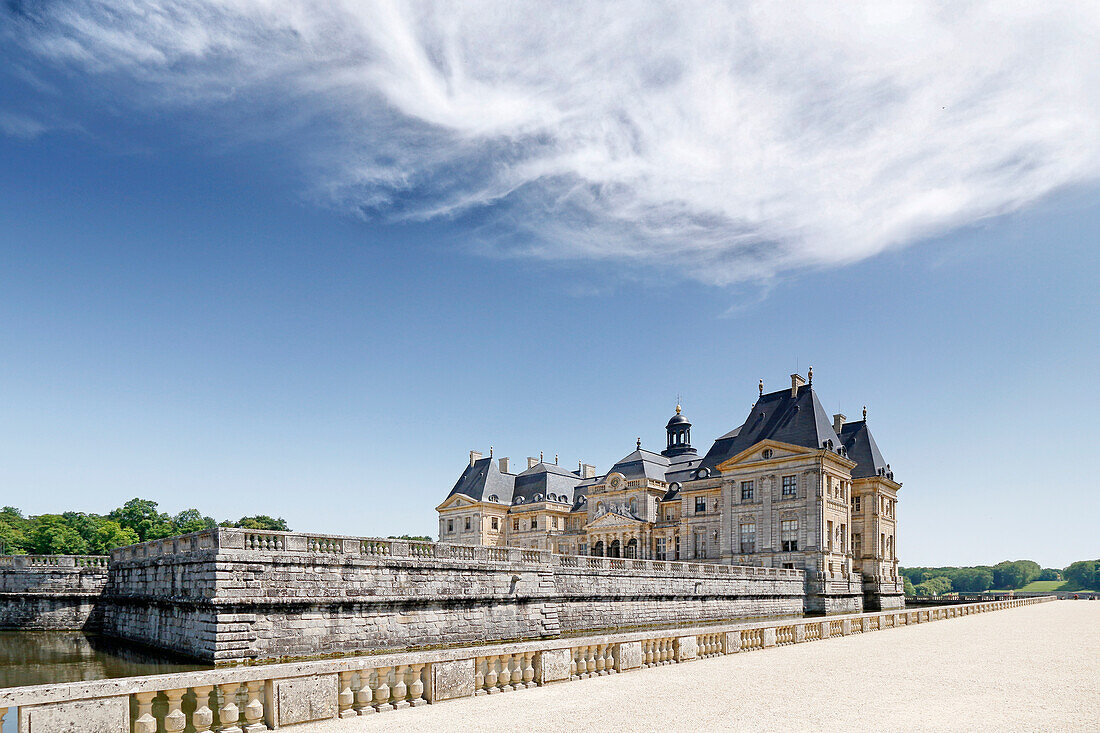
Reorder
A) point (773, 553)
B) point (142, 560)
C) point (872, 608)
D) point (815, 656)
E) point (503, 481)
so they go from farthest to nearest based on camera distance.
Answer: point (503, 481)
point (872, 608)
point (773, 553)
point (142, 560)
point (815, 656)

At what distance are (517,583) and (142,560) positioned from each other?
14192 mm

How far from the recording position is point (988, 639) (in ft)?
88.5

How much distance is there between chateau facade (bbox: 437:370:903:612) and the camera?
54000mm

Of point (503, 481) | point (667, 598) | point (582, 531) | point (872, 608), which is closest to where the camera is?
point (667, 598)

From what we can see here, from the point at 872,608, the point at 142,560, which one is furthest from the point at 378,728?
the point at 872,608

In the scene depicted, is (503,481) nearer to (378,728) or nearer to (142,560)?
(142,560)

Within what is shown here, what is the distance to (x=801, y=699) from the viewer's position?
41.8 feet

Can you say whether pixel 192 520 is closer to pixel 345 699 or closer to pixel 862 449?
pixel 862 449

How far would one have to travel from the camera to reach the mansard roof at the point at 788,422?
54906 mm

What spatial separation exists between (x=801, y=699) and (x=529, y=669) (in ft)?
14.8

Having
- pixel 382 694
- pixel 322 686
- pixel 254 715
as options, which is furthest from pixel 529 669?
pixel 254 715

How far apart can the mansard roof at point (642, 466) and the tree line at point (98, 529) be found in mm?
33890

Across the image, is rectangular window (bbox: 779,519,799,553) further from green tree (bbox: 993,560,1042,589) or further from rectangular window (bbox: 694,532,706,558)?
green tree (bbox: 993,560,1042,589)

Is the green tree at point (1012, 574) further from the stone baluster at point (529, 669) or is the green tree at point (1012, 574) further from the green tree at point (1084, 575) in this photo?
the stone baluster at point (529, 669)
